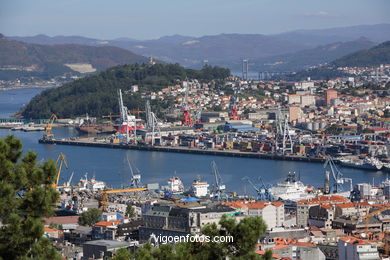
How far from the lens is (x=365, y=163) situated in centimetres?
1390

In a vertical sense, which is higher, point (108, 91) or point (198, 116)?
point (108, 91)

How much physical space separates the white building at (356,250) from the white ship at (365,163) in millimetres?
7517

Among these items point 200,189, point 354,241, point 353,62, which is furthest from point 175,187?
point 353,62

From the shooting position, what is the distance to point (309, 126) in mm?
19422

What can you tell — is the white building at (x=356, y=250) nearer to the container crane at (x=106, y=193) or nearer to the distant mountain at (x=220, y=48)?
the container crane at (x=106, y=193)

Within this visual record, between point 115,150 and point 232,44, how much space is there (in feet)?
204

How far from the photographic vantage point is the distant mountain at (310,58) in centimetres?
5438

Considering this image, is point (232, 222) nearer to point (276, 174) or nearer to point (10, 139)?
point (10, 139)

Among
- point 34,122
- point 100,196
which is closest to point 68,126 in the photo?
point 34,122

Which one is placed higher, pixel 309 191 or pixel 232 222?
pixel 232 222

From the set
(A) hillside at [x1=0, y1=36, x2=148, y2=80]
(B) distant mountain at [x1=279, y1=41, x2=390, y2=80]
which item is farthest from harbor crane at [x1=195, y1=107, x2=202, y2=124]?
(A) hillside at [x1=0, y1=36, x2=148, y2=80]

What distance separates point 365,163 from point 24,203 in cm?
1121

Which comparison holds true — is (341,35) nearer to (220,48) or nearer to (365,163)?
(220,48)

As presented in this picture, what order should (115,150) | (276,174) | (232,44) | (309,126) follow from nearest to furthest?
1. (276,174)
2. (115,150)
3. (309,126)
4. (232,44)
